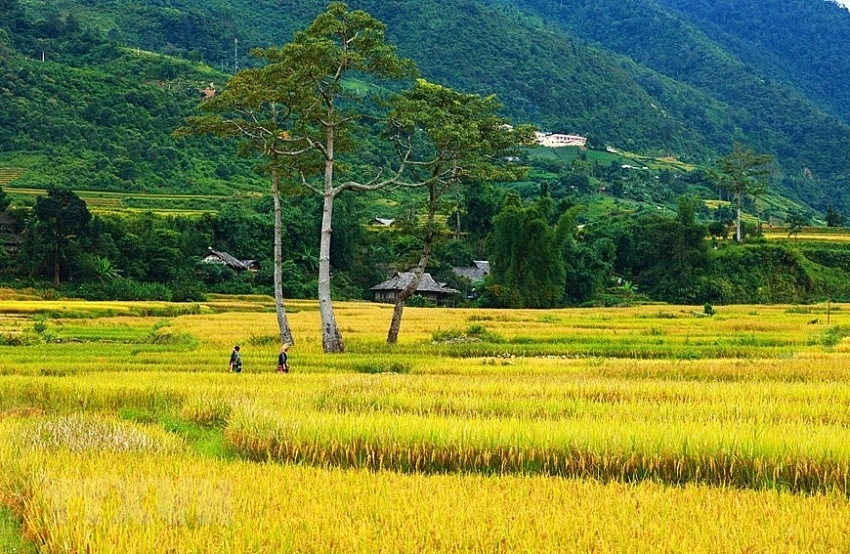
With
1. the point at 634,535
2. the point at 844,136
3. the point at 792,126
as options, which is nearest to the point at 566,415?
the point at 634,535

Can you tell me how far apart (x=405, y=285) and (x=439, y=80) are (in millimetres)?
104984

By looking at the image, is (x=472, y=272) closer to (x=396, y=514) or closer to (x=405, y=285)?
(x=405, y=285)

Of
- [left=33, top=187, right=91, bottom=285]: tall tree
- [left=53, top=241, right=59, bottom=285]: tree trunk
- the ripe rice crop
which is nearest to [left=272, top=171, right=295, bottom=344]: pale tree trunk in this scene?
the ripe rice crop

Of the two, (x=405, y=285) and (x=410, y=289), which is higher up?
(x=410, y=289)

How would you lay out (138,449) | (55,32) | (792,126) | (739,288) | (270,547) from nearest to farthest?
1. (270,547)
2. (138,449)
3. (739,288)
4. (55,32)
5. (792,126)

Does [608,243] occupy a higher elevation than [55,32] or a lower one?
lower

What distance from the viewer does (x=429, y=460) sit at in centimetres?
874

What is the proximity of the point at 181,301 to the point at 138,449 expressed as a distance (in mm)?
41834

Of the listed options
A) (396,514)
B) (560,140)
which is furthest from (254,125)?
(560,140)

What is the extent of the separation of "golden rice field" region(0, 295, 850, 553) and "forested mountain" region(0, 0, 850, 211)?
68.6 meters

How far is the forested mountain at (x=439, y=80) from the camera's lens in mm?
85250

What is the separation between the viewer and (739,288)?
196ft

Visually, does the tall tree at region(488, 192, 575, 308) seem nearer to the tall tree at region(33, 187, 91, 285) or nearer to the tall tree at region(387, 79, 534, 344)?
the tall tree at region(33, 187, 91, 285)

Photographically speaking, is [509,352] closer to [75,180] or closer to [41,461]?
[41,461]
